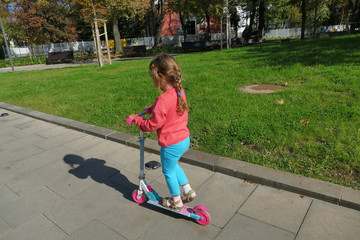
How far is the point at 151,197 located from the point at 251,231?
1062mm

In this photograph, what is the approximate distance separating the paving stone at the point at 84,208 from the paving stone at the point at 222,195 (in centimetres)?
96

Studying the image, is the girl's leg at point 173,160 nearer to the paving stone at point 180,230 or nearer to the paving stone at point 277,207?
the paving stone at point 180,230

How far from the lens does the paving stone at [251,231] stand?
240 centimetres

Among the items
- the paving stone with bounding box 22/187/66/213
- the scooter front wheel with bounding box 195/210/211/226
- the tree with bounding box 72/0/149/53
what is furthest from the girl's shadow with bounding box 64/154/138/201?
the tree with bounding box 72/0/149/53

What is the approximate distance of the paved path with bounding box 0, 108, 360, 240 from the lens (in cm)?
251

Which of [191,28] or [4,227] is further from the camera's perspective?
[191,28]

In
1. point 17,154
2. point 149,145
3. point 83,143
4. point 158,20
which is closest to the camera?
point 149,145

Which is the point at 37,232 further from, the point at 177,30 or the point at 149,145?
the point at 177,30

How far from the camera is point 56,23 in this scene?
34.2 meters

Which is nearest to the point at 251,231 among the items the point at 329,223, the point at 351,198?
the point at 329,223

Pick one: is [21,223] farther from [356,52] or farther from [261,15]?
[261,15]

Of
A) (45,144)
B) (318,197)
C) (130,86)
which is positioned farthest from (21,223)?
(130,86)

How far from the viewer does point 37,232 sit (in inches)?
105

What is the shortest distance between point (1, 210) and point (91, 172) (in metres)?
1.15
